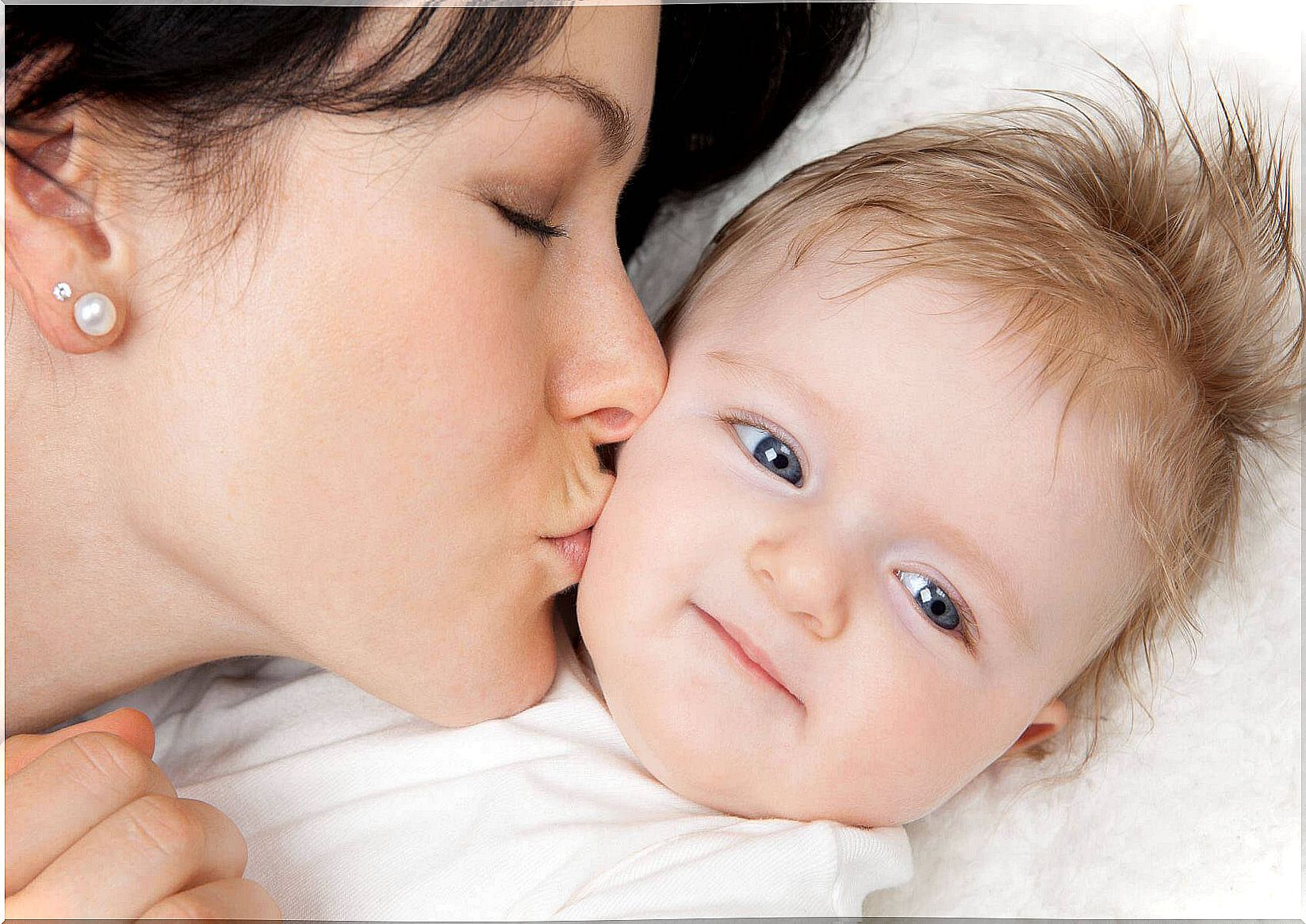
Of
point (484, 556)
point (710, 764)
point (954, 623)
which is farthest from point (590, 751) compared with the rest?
point (954, 623)

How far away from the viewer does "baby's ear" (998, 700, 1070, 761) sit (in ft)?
4.71

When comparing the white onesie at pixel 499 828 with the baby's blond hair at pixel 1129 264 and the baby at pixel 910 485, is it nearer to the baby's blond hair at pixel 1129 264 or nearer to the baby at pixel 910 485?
the baby at pixel 910 485

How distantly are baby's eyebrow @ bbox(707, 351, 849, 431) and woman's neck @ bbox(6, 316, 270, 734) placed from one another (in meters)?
0.64

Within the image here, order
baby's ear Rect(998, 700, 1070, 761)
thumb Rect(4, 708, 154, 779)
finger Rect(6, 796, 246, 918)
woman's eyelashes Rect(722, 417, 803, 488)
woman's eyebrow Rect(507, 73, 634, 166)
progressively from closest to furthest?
1. finger Rect(6, 796, 246, 918)
2. woman's eyebrow Rect(507, 73, 634, 166)
3. thumb Rect(4, 708, 154, 779)
4. woman's eyelashes Rect(722, 417, 803, 488)
5. baby's ear Rect(998, 700, 1070, 761)

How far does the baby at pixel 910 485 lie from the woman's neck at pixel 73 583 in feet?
1.55

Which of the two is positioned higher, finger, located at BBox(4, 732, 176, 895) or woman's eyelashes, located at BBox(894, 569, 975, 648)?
finger, located at BBox(4, 732, 176, 895)

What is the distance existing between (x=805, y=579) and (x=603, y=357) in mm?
334

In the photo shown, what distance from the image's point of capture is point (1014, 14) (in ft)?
5.64

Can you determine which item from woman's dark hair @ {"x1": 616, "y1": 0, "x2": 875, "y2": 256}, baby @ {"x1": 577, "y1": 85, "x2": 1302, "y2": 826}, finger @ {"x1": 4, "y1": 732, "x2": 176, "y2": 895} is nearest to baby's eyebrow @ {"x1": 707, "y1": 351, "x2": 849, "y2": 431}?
baby @ {"x1": 577, "y1": 85, "x2": 1302, "y2": 826}

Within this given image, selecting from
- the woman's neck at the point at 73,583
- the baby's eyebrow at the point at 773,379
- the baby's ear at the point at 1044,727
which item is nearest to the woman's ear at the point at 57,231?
the woman's neck at the point at 73,583

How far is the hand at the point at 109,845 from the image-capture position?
0.99m

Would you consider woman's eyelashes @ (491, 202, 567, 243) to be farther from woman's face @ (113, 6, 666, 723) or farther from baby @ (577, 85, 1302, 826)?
baby @ (577, 85, 1302, 826)

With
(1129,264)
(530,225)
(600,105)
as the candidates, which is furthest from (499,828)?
(1129,264)

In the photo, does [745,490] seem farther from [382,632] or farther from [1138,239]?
[1138,239]
